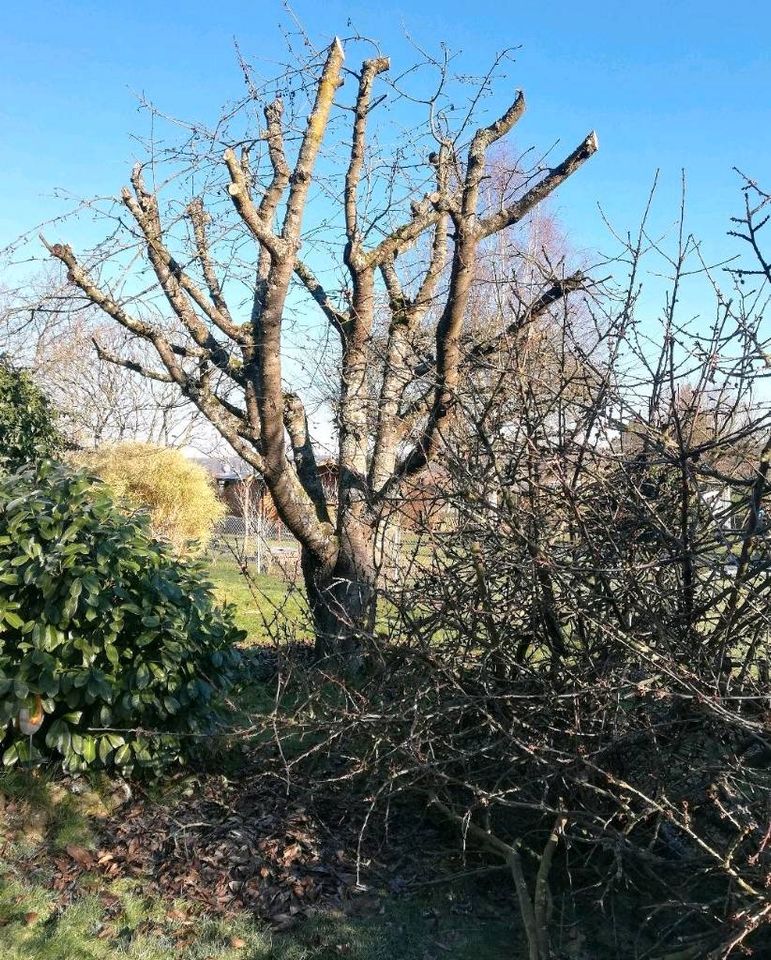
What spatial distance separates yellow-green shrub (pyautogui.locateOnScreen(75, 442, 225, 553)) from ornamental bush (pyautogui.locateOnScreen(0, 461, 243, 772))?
934cm

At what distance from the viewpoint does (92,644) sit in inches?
181

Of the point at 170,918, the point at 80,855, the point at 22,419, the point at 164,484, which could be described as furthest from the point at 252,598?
the point at 170,918

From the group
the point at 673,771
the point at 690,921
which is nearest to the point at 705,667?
the point at 673,771

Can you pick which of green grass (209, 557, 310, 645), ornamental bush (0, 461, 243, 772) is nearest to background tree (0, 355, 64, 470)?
green grass (209, 557, 310, 645)

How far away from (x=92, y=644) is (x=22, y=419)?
25.1 ft

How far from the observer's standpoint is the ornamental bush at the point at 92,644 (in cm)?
448

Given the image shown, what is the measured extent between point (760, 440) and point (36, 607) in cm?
371

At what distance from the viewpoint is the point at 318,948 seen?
3604 mm

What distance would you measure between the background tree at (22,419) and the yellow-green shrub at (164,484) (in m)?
2.32

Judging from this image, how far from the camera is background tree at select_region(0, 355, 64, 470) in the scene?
11191mm

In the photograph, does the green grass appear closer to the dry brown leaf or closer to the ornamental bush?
the ornamental bush

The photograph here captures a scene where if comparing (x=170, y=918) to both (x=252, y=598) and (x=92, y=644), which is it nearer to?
(x=92, y=644)

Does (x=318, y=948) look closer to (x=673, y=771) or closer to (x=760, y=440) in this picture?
(x=673, y=771)

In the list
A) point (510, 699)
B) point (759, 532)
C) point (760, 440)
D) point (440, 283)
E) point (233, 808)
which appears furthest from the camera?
point (440, 283)
